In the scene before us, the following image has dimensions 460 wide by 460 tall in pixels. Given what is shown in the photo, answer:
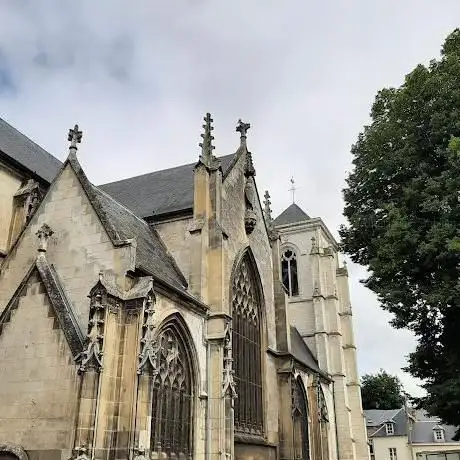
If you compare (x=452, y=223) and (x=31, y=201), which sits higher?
(x=31, y=201)

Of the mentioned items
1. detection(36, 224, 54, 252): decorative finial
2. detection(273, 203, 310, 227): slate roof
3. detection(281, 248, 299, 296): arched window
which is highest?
detection(273, 203, 310, 227): slate roof

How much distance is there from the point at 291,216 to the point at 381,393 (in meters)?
36.0

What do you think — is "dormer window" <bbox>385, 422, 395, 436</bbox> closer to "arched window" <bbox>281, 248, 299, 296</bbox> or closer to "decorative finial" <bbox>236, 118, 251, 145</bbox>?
"arched window" <bbox>281, 248, 299, 296</bbox>

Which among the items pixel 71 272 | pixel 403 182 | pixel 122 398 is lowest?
pixel 122 398

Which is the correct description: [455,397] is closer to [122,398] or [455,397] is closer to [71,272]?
[122,398]

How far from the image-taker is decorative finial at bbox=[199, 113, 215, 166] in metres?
16.4

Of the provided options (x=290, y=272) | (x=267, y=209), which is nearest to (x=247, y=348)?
(x=267, y=209)

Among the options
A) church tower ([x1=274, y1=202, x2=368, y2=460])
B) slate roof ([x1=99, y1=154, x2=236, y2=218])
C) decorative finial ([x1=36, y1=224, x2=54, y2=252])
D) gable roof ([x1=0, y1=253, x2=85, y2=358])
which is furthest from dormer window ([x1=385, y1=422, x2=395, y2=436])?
decorative finial ([x1=36, y1=224, x2=54, y2=252])

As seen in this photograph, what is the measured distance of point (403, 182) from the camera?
15.7 meters

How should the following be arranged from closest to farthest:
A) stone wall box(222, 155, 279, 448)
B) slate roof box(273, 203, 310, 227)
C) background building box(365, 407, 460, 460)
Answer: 1. stone wall box(222, 155, 279, 448)
2. slate roof box(273, 203, 310, 227)
3. background building box(365, 407, 460, 460)

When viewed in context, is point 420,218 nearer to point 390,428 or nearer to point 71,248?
point 71,248

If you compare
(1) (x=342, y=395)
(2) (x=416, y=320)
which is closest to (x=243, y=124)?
(2) (x=416, y=320)

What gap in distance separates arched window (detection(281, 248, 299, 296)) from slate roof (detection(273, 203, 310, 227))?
222cm

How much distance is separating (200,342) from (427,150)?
8.39 meters
